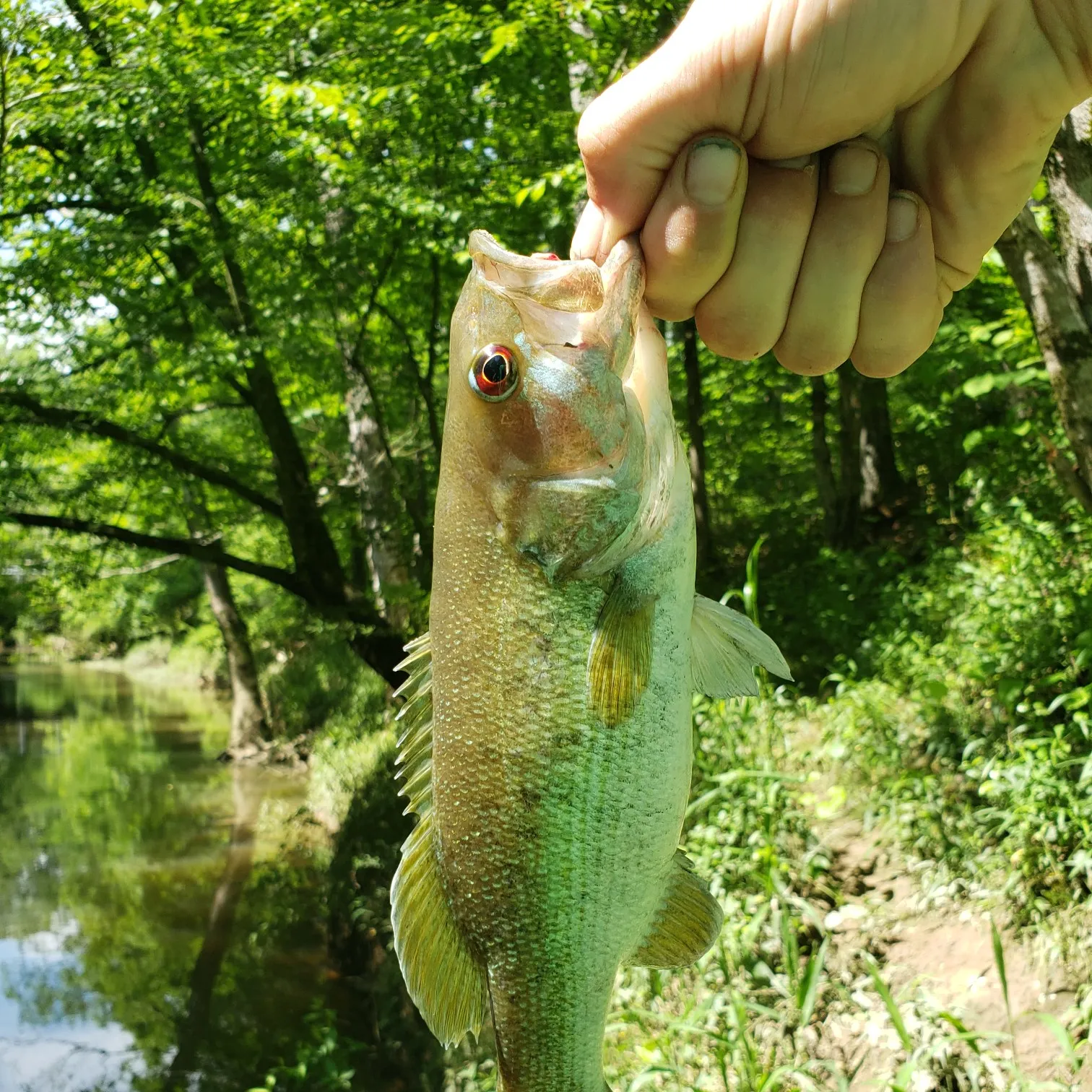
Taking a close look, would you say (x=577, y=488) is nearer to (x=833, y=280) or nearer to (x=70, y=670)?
(x=833, y=280)

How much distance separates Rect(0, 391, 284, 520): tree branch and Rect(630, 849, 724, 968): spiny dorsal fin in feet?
31.0

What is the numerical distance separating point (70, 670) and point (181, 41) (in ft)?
156

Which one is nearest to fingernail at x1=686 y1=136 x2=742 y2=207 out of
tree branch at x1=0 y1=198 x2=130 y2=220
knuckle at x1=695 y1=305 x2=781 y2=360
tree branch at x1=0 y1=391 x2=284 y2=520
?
knuckle at x1=695 y1=305 x2=781 y2=360

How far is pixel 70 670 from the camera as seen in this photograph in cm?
4916

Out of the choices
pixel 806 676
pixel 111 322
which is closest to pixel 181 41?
pixel 111 322

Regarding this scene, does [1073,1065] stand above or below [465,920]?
below

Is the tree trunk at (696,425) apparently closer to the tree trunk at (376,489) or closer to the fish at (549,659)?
the tree trunk at (376,489)

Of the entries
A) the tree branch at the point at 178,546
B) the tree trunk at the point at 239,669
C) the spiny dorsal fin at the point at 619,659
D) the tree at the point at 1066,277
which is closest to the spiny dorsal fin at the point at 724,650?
the spiny dorsal fin at the point at 619,659

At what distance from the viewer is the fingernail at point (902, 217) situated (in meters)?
1.98

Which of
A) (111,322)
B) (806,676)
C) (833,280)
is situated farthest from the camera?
(111,322)

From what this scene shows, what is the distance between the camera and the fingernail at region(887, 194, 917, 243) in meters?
1.98

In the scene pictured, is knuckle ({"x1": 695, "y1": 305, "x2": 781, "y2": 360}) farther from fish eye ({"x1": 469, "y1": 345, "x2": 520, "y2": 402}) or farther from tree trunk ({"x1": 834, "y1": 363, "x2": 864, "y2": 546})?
tree trunk ({"x1": 834, "y1": 363, "x2": 864, "y2": 546})

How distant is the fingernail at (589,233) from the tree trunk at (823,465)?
9.71 m

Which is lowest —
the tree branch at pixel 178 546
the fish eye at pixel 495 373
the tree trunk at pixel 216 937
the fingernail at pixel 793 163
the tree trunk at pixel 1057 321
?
the tree trunk at pixel 216 937
